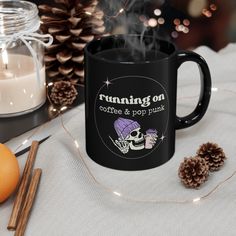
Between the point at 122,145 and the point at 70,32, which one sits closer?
the point at 122,145

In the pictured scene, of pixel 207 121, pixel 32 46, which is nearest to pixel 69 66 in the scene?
pixel 32 46

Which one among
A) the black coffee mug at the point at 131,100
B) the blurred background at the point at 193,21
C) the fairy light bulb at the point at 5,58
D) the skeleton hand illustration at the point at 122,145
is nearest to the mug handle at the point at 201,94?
the black coffee mug at the point at 131,100

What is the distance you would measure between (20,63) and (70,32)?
0.70 feet

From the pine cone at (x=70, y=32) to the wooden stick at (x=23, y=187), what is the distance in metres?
0.34

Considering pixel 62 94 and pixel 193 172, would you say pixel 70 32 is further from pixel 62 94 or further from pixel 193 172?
pixel 193 172

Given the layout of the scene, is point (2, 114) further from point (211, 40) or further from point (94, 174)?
point (211, 40)

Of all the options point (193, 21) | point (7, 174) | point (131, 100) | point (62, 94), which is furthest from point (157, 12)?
point (7, 174)

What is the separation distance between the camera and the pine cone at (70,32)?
3.92 feet

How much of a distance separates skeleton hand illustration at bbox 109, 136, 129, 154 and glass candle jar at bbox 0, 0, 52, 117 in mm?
258

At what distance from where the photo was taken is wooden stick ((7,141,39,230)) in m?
0.71

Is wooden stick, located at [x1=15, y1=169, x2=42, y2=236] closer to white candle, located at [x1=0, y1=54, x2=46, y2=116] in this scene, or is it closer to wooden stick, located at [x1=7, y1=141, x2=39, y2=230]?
wooden stick, located at [x1=7, y1=141, x2=39, y2=230]

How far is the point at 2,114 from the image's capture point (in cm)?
99

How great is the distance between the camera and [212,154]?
84cm

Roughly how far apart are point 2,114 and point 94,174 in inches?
9.9
